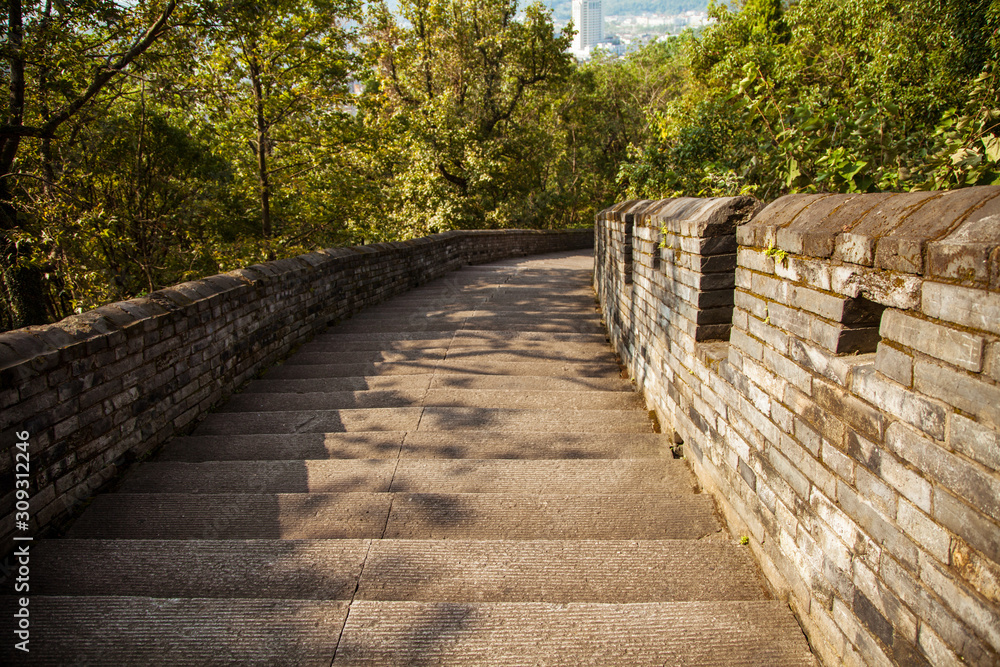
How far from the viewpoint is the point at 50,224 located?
6.52 metres

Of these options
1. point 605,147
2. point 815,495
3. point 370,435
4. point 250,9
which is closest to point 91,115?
point 250,9

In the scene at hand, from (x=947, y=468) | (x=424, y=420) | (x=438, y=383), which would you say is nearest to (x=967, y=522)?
(x=947, y=468)

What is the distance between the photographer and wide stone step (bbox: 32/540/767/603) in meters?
2.08

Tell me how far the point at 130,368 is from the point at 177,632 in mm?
2026

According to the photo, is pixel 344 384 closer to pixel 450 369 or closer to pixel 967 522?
pixel 450 369

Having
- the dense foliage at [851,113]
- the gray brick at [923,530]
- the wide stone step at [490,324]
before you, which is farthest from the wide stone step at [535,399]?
the gray brick at [923,530]

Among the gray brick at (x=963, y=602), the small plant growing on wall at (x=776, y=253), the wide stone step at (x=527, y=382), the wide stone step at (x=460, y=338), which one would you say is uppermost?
the small plant growing on wall at (x=776, y=253)

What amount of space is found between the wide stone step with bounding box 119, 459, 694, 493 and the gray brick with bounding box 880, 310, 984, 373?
166 cm

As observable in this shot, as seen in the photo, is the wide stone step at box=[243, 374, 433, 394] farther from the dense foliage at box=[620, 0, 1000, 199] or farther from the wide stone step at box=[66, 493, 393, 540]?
the dense foliage at box=[620, 0, 1000, 199]

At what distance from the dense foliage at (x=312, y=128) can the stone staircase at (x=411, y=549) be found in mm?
2663

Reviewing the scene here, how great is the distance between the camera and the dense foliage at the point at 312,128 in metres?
5.44

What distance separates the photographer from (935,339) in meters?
1.35

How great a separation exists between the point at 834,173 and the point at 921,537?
3.34 meters

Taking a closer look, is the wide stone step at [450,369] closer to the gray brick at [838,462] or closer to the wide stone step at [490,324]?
the wide stone step at [490,324]
